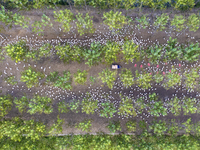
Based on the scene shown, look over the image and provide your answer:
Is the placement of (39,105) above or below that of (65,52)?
below

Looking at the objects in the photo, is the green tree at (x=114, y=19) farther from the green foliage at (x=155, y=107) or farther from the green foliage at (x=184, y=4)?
the green foliage at (x=155, y=107)

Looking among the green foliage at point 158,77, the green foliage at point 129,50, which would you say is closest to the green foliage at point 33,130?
the green foliage at point 129,50

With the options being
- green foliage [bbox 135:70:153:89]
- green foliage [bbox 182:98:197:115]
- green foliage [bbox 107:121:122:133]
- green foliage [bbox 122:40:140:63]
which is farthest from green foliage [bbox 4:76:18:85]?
green foliage [bbox 182:98:197:115]

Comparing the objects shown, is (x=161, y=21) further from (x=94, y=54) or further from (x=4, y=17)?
(x=4, y=17)

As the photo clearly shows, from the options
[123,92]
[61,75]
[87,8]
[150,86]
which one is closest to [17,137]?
[61,75]

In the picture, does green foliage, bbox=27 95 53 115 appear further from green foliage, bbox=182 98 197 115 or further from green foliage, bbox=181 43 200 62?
green foliage, bbox=181 43 200 62

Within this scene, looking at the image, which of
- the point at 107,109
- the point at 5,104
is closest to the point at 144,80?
the point at 107,109
